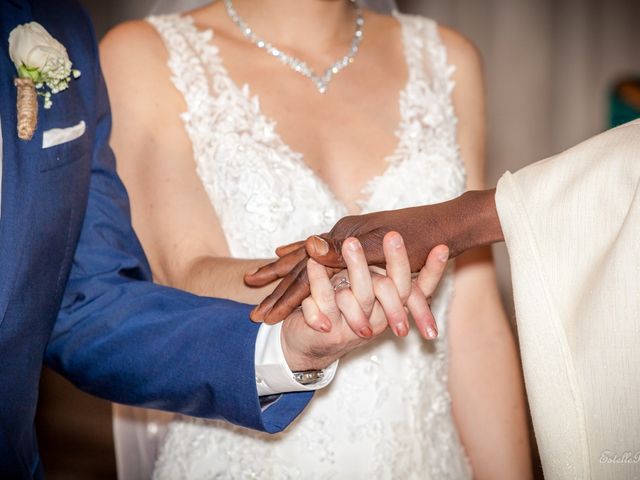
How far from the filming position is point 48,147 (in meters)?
1.62

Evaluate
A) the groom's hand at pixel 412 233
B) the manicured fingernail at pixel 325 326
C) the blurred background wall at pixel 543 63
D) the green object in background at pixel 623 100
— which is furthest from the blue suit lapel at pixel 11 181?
the green object in background at pixel 623 100

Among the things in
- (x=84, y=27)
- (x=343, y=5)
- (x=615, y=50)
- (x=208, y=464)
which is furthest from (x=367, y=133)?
(x=615, y=50)

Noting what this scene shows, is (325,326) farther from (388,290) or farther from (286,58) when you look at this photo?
(286,58)

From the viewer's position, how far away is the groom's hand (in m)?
1.61

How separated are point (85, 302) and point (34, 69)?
486 mm

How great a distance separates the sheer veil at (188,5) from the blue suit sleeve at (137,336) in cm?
64

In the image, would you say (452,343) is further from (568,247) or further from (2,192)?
(2,192)

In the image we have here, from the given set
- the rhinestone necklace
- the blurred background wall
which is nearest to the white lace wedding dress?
the rhinestone necklace

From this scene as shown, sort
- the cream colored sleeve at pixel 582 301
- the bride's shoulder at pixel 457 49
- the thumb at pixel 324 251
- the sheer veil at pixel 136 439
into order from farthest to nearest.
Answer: the bride's shoulder at pixel 457 49 < the sheer veil at pixel 136 439 < the thumb at pixel 324 251 < the cream colored sleeve at pixel 582 301

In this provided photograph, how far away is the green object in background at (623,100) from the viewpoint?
23.5ft

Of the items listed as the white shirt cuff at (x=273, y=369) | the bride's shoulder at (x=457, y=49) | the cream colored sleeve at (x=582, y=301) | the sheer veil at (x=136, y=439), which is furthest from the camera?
the bride's shoulder at (x=457, y=49)

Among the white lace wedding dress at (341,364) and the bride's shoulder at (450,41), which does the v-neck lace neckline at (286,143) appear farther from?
the bride's shoulder at (450,41)

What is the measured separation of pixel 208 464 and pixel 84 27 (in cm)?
100

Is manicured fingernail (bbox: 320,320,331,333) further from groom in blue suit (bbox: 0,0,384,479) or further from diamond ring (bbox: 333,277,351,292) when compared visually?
groom in blue suit (bbox: 0,0,384,479)
